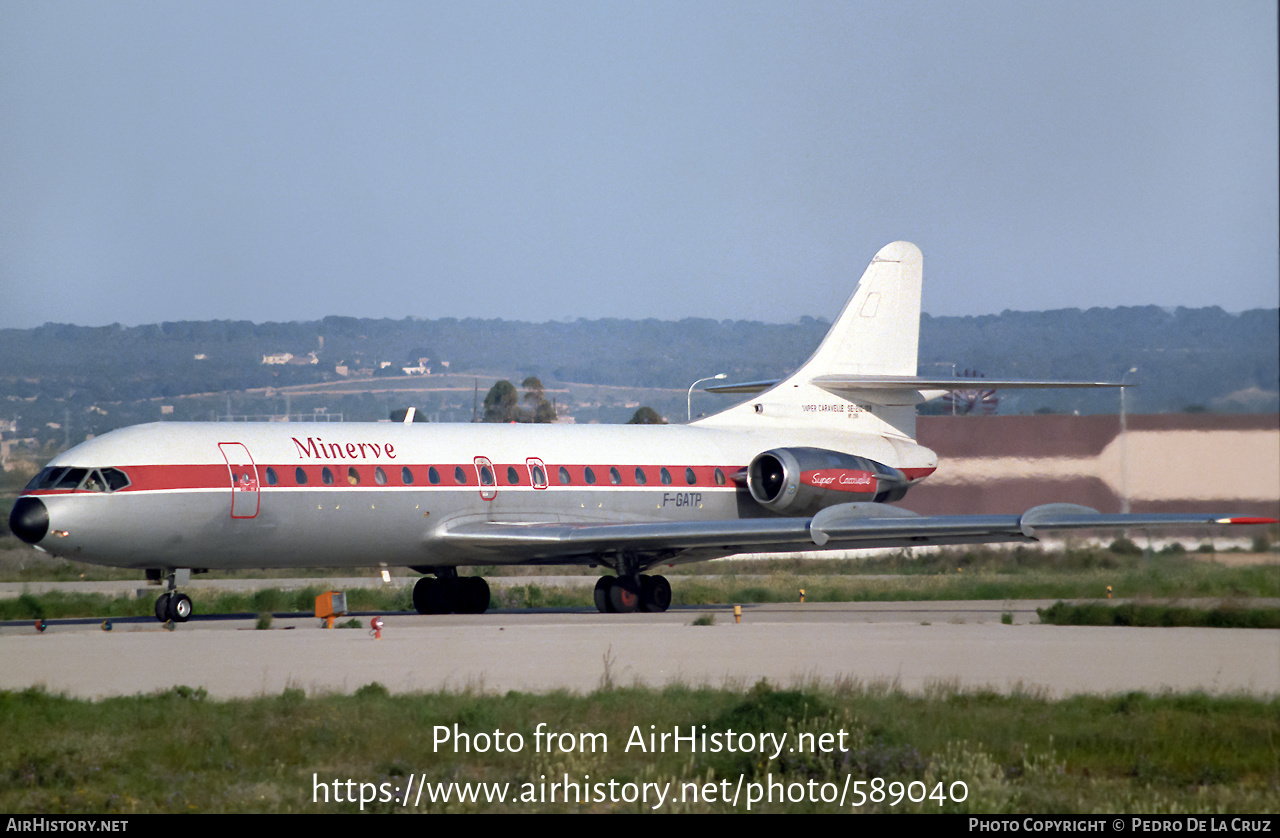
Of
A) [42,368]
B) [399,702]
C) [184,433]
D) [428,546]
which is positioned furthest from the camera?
[42,368]

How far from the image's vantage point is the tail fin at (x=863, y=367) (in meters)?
34.6

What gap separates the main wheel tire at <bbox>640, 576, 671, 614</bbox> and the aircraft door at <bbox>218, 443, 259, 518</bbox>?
25.8 feet

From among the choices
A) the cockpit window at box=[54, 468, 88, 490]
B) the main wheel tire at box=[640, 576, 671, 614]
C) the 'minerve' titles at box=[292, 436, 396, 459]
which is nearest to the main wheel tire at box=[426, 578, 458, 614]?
the 'minerve' titles at box=[292, 436, 396, 459]

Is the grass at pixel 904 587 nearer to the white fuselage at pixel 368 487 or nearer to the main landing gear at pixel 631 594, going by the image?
the white fuselage at pixel 368 487

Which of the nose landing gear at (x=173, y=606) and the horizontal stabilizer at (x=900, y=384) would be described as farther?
the horizontal stabilizer at (x=900, y=384)

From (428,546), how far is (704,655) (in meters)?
9.91

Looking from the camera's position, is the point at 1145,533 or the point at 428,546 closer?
the point at 428,546

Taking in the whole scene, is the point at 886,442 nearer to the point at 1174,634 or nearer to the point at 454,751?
the point at 1174,634

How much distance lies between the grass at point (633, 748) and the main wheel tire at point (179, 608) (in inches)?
400

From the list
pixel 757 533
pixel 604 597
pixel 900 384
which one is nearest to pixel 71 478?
pixel 604 597

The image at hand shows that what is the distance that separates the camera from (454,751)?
43.7ft

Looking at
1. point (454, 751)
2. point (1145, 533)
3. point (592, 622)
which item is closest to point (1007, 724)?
point (454, 751)

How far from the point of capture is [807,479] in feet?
105

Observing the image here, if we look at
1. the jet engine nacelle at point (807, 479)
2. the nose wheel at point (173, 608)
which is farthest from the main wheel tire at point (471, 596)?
the nose wheel at point (173, 608)
